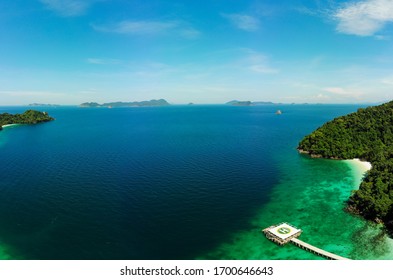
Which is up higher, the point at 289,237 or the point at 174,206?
the point at 174,206

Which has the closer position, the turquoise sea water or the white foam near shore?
the turquoise sea water

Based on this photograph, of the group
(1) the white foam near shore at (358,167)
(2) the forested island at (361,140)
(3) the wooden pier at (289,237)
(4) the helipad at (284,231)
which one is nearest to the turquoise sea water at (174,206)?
(1) the white foam near shore at (358,167)

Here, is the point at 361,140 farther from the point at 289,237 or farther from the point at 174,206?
the point at 174,206

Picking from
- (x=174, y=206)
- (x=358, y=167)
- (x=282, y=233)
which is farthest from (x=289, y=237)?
(x=358, y=167)

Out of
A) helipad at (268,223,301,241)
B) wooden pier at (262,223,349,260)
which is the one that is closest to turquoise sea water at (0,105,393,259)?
wooden pier at (262,223,349,260)

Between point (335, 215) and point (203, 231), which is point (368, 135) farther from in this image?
point (203, 231)

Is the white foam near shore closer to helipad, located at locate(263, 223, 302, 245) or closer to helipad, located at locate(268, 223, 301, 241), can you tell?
helipad, located at locate(268, 223, 301, 241)

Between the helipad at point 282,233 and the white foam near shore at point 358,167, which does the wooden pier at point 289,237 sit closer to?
the helipad at point 282,233
